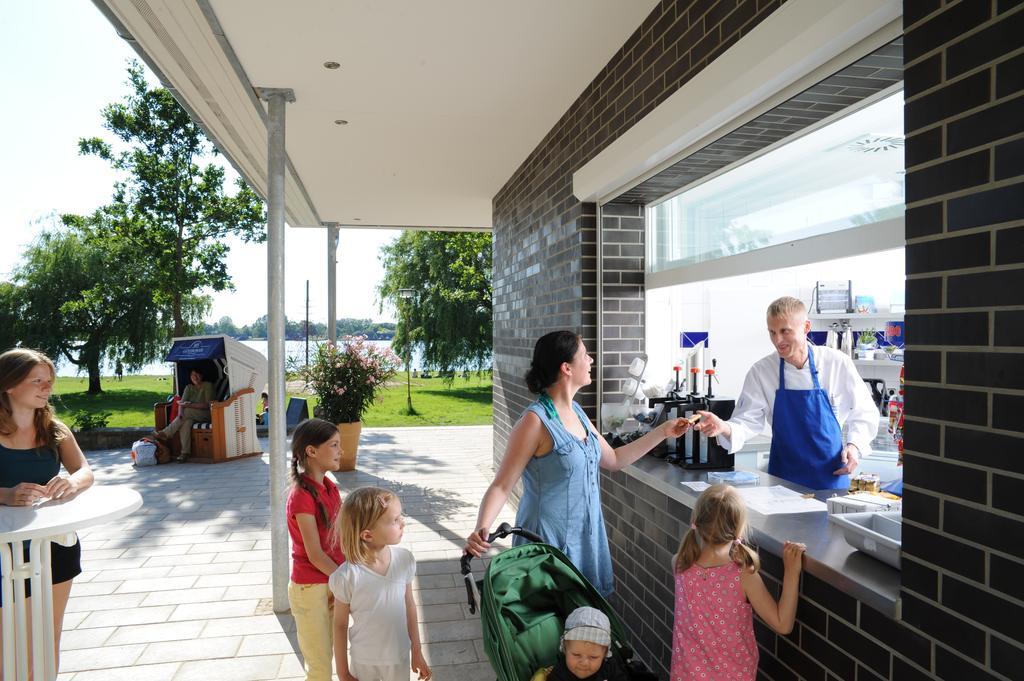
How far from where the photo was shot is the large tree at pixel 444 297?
1866cm

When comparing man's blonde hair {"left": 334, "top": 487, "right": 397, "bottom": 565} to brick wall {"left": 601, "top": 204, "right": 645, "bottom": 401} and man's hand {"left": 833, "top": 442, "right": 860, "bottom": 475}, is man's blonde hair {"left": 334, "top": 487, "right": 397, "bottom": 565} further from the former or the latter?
brick wall {"left": 601, "top": 204, "right": 645, "bottom": 401}

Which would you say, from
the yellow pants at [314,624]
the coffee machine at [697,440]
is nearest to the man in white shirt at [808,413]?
the coffee machine at [697,440]

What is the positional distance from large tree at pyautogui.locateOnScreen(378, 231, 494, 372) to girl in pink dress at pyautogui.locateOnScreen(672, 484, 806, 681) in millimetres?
16007

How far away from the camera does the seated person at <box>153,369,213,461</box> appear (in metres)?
8.51

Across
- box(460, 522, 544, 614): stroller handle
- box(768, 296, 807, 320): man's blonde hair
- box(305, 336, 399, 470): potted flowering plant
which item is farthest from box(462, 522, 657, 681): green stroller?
box(305, 336, 399, 470): potted flowering plant

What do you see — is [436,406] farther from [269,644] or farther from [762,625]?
[762,625]

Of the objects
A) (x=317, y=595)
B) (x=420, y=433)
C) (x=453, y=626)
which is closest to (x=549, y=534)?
(x=317, y=595)

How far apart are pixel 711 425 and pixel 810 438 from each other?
1.83 feet

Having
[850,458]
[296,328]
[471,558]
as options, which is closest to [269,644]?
[471,558]

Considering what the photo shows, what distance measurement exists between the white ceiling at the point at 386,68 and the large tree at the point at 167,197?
9.77 m

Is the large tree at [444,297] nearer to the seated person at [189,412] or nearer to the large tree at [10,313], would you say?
the large tree at [10,313]

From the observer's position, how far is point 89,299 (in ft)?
49.9

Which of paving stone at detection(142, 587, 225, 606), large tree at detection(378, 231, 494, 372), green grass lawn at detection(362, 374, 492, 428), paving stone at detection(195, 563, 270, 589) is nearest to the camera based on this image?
paving stone at detection(142, 587, 225, 606)

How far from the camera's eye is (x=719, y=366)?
4.61 metres
